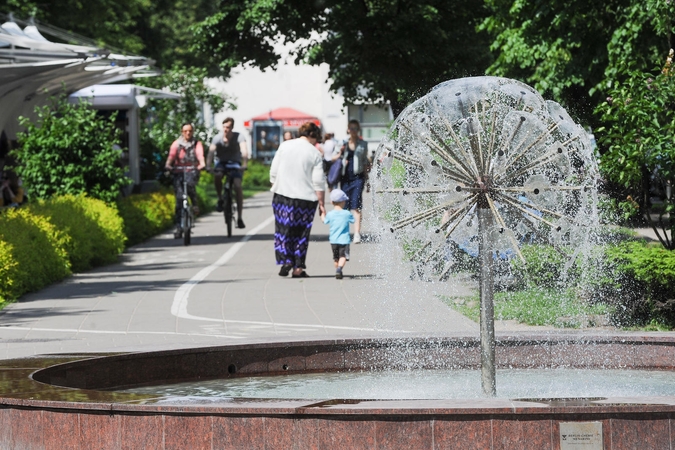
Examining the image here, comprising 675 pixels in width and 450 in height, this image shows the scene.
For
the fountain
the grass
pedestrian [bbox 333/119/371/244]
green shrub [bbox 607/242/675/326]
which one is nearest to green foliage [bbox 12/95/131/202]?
pedestrian [bbox 333/119/371/244]

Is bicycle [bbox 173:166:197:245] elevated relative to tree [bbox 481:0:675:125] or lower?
lower

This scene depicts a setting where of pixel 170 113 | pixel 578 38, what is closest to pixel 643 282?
pixel 578 38

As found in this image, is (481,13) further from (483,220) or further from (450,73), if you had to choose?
(483,220)

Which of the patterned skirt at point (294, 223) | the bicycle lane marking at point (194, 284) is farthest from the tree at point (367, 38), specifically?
the patterned skirt at point (294, 223)

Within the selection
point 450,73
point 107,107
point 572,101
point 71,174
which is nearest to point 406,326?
point 71,174

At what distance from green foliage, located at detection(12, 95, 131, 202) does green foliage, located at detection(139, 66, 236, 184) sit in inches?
468

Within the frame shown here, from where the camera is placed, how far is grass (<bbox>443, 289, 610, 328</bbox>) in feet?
40.0

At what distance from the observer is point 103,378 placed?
26.3ft

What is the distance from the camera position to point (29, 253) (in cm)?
1536

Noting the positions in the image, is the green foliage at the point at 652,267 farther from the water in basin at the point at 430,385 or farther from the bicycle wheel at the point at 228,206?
the bicycle wheel at the point at 228,206

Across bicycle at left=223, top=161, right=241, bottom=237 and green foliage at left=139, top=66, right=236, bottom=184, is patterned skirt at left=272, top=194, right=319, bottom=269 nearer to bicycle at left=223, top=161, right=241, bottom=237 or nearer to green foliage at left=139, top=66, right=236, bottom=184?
bicycle at left=223, top=161, right=241, bottom=237

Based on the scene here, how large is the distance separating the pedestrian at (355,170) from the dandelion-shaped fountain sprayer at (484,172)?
12552 millimetres

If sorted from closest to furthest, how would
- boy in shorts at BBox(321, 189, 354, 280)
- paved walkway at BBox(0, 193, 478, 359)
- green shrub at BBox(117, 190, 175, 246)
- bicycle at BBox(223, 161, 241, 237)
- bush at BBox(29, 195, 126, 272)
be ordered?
1. paved walkway at BBox(0, 193, 478, 359)
2. boy in shorts at BBox(321, 189, 354, 280)
3. bush at BBox(29, 195, 126, 272)
4. green shrub at BBox(117, 190, 175, 246)
5. bicycle at BBox(223, 161, 241, 237)

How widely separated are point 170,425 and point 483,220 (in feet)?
7.54
